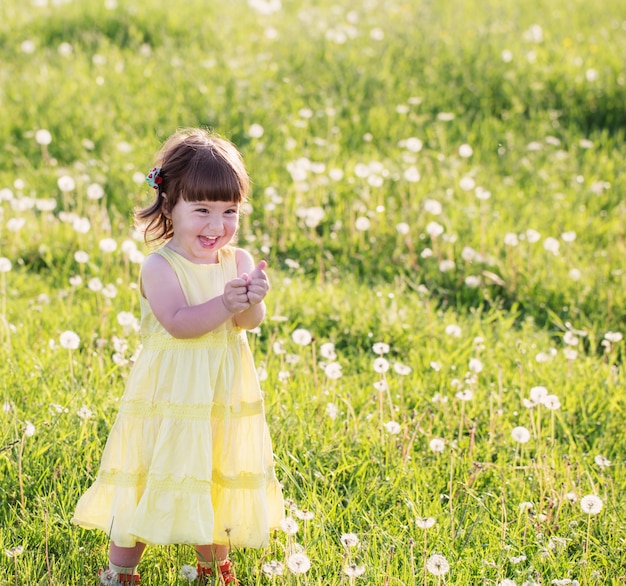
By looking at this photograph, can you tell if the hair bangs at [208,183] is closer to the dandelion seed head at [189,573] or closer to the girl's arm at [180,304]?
the girl's arm at [180,304]

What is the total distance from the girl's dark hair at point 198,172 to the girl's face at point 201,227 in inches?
0.9

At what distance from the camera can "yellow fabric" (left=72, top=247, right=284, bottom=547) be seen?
2721 millimetres

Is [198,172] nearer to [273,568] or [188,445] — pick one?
[188,445]

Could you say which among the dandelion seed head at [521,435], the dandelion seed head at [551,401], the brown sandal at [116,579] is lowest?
the brown sandal at [116,579]

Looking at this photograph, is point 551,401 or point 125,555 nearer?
point 125,555

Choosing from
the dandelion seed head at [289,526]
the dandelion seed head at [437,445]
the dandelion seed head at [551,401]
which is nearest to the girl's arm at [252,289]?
the dandelion seed head at [289,526]

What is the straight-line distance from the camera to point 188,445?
2.72 meters

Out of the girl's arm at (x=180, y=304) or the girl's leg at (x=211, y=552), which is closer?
the girl's arm at (x=180, y=304)

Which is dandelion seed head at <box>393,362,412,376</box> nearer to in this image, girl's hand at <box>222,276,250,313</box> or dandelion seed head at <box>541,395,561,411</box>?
dandelion seed head at <box>541,395,561,411</box>

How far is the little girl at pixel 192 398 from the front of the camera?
271 centimetres

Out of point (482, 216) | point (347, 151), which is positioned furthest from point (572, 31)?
point (482, 216)

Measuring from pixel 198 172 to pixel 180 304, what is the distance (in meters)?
0.38

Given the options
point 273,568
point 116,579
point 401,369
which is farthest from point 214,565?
point 401,369

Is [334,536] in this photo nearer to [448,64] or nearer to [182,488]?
[182,488]
